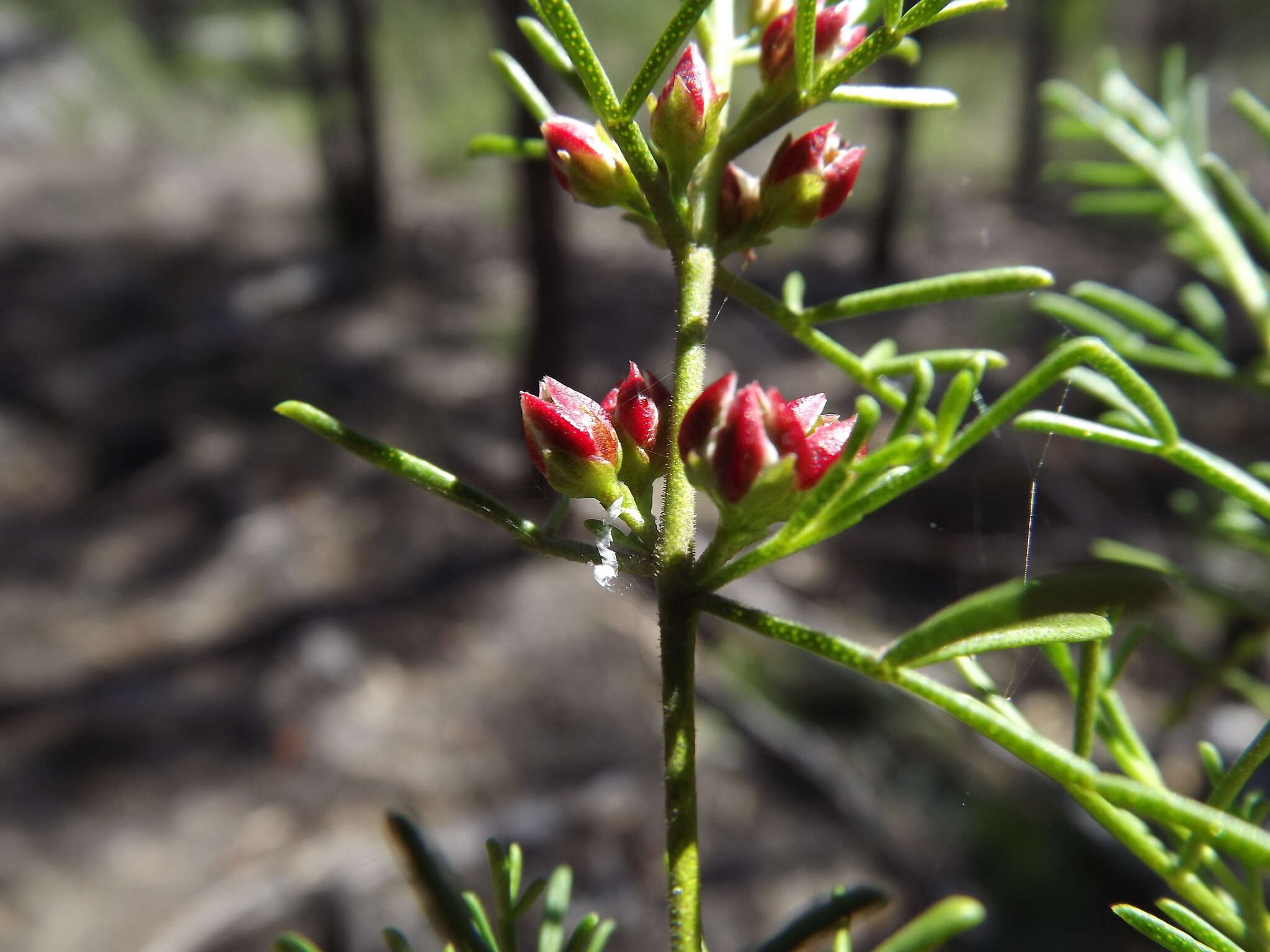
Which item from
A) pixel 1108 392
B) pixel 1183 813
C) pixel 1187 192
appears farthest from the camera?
pixel 1187 192

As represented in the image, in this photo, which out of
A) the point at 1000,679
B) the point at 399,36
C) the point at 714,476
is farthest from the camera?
the point at 399,36

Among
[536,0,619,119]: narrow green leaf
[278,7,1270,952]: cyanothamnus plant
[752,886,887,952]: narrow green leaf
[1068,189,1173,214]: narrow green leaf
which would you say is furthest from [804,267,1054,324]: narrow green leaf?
[1068,189,1173,214]: narrow green leaf

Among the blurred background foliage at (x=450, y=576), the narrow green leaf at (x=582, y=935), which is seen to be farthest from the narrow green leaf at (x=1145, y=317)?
the narrow green leaf at (x=582, y=935)

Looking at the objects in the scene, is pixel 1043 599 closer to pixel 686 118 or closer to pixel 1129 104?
pixel 686 118

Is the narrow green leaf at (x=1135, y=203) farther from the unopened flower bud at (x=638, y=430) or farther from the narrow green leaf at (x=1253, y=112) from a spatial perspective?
the unopened flower bud at (x=638, y=430)

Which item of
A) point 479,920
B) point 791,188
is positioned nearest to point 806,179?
point 791,188

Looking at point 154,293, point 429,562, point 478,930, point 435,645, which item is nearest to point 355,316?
point 154,293

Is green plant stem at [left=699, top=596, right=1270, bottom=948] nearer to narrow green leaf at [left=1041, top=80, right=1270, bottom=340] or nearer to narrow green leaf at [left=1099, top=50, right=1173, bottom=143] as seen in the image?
narrow green leaf at [left=1041, top=80, right=1270, bottom=340]

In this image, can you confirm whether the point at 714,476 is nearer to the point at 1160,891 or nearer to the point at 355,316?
the point at 1160,891
